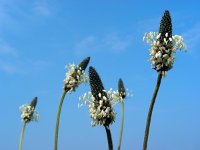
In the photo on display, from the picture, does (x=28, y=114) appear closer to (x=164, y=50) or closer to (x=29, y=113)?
(x=29, y=113)

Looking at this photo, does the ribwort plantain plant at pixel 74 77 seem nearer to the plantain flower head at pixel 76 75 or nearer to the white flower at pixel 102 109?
the plantain flower head at pixel 76 75

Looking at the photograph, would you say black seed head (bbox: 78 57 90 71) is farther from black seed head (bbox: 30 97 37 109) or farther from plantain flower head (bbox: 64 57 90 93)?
black seed head (bbox: 30 97 37 109)

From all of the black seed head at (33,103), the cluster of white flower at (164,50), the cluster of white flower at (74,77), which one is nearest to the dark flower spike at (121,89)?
the cluster of white flower at (74,77)

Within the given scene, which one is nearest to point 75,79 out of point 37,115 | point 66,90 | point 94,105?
point 66,90

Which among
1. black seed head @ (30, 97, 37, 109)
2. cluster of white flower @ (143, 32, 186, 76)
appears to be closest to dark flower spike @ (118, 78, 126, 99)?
black seed head @ (30, 97, 37, 109)

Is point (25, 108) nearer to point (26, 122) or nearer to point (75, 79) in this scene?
point (26, 122)
